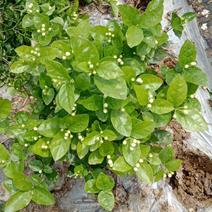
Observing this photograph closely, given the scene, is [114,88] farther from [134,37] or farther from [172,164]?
[172,164]

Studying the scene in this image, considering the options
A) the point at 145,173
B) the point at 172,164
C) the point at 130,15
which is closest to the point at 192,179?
the point at 172,164

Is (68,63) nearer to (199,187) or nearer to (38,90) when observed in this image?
(38,90)

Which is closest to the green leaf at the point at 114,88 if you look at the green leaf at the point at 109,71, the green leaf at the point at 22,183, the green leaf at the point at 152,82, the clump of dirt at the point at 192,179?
the green leaf at the point at 109,71

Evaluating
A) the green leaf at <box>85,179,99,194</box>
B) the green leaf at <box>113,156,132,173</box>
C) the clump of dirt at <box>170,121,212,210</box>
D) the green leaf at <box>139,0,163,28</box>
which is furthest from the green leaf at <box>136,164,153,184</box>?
the clump of dirt at <box>170,121,212,210</box>

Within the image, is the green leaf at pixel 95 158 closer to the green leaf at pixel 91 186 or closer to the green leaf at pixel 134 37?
the green leaf at pixel 91 186

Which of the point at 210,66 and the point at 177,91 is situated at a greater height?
the point at 177,91

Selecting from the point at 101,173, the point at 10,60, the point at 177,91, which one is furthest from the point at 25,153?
the point at 10,60
